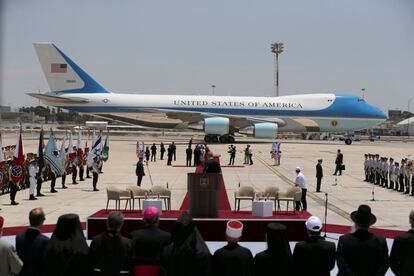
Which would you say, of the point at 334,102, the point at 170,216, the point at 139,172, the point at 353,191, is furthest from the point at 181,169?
the point at 334,102

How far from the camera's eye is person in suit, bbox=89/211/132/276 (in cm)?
510

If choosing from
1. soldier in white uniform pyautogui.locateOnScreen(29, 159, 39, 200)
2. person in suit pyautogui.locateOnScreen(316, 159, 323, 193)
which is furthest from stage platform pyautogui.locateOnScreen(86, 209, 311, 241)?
person in suit pyautogui.locateOnScreen(316, 159, 323, 193)

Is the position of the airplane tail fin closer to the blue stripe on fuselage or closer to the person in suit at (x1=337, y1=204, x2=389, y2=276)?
the blue stripe on fuselage

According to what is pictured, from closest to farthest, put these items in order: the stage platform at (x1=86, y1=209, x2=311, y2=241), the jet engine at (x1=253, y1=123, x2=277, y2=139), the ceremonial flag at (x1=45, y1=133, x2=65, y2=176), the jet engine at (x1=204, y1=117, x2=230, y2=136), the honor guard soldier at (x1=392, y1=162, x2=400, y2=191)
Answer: the stage platform at (x1=86, y1=209, x2=311, y2=241)
the ceremonial flag at (x1=45, y1=133, x2=65, y2=176)
the honor guard soldier at (x1=392, y1=162, x2=400, y2=191)
the jet engine at (x1=204, y1=117, x2=230, y2=136)
the jet engine at (x1=253, y1=123, x2=277, y2=139)

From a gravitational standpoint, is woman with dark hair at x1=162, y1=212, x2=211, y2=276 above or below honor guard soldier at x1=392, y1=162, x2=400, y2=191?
above

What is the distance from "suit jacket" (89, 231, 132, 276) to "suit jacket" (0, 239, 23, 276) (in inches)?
28.3

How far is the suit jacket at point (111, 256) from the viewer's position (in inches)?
201

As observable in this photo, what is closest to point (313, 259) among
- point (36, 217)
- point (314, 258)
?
point (314, 258)

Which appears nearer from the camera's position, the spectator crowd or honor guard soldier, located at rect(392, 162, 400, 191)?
the spectator crowd

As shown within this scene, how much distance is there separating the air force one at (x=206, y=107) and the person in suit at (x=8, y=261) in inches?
1815

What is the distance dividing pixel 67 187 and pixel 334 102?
3952cm

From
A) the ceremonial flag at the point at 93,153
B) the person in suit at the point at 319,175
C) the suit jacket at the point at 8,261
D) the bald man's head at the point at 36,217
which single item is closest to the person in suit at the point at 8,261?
the suit jacket at the point at 8,261

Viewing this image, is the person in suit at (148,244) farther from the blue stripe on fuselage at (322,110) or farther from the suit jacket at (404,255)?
the blue stripe on fuselage at (322,110)

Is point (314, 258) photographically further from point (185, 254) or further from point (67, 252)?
point (67, 252)
